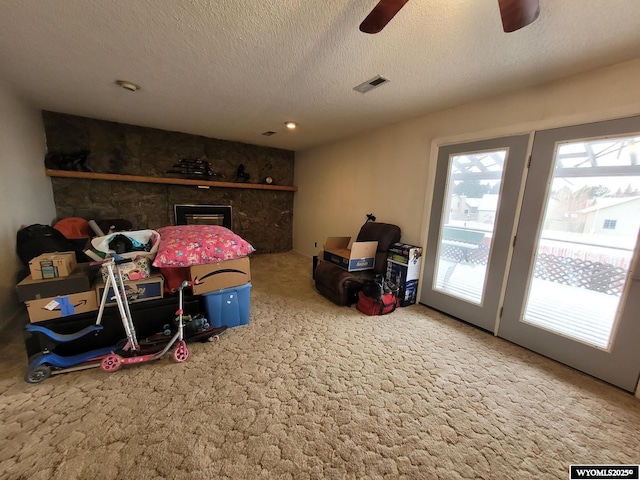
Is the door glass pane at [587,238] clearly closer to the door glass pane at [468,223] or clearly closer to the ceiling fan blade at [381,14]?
the door glass pane at [468,223]

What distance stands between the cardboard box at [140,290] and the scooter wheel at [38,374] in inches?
19.3

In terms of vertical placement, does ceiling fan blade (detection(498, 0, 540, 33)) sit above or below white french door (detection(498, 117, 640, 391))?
above

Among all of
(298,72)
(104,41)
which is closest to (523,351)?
(298,72)

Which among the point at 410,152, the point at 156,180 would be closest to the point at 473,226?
the point at 410,152

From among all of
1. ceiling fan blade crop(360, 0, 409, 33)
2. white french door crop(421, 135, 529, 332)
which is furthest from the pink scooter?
white french door crop(421, 135, 529, 332)

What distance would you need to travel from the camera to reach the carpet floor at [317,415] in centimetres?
122

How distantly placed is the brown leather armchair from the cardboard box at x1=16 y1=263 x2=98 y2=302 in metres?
2.29

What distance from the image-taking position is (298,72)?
2.10 meters

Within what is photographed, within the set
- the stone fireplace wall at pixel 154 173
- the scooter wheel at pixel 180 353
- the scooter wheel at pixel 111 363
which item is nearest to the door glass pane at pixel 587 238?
the scooter wheel at pixel 180 353

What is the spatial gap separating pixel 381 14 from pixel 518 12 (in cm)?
59

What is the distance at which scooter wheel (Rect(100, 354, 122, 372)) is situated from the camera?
1773 mm

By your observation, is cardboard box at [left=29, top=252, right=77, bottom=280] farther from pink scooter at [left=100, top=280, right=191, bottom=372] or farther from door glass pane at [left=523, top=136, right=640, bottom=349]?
door glass pane at [left=523, top=136, right=640, bottom=349]

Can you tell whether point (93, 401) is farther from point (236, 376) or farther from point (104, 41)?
point (104, 41)

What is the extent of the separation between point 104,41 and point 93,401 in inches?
95.2
